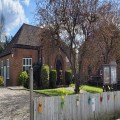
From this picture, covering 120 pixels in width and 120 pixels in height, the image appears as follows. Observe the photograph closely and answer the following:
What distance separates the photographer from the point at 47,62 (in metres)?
31.8

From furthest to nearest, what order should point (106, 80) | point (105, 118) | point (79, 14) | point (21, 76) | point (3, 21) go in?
point (3, 21) → point (21, 76) → point (79, 14) → point (106, 80) → point (105, 118)

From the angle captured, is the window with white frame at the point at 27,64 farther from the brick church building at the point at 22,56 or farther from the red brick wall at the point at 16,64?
the red brick wall at the point at 16,64

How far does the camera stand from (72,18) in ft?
64.9

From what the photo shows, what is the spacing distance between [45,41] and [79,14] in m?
3.27

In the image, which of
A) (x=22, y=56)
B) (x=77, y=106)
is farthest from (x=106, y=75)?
(x=22, y=56)

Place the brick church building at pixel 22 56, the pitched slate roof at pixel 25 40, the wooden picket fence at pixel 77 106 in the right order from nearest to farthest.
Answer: the wooden picket fence at pixel 77 106 → the brick church building at pixel 22 56 → the pitched slate roof at pixel 25 40

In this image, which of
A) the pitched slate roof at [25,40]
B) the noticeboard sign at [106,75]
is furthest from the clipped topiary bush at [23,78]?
the noticeboard sign at [106,75]

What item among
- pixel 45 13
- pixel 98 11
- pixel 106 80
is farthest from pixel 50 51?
pixel 106 80

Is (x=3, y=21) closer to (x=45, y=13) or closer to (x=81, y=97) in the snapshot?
(x=45, y=13)

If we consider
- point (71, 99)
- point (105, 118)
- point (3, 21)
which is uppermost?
point (3, 21)

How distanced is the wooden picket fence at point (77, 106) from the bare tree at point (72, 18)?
693 cm

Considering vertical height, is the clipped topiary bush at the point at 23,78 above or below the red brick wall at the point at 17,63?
below

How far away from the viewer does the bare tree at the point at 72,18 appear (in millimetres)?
19578

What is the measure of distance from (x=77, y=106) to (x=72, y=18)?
30.8 feet
